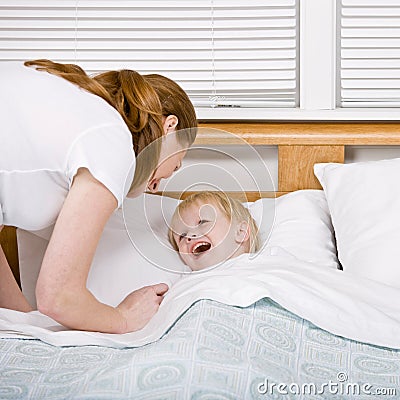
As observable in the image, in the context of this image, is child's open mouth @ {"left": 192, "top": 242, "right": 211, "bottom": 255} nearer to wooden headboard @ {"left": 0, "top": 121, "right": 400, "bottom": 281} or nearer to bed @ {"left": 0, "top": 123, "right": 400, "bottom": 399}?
bed @ {"left": 0, "top": 123, "right": 400, "bottom": 399}

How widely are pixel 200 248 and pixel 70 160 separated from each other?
485 mm

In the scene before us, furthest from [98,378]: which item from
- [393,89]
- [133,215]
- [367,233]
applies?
[393,89]

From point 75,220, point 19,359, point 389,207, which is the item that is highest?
point 75,220

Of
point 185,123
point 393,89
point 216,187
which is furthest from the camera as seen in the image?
point 393,89

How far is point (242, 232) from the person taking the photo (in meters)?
1.70

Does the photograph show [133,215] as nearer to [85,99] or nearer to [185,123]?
[185,123]

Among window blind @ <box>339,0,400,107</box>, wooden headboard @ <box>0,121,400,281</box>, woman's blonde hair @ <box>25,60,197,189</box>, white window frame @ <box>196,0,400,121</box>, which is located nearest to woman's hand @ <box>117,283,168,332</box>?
woman's blonde hair @ <box>25,60,197,189</box>

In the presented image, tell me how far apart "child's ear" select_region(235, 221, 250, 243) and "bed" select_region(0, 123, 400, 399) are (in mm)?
73

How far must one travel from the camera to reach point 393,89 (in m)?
2.19

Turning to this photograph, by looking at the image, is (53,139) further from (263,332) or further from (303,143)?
(303,143)

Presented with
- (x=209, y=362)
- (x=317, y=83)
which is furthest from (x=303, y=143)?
(x=209, y=362)

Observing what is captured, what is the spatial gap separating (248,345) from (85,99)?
0.54m

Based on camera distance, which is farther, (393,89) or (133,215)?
(393,89)

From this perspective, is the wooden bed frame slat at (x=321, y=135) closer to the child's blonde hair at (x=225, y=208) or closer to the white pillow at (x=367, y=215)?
the white pillow at (x=367, y=215)
